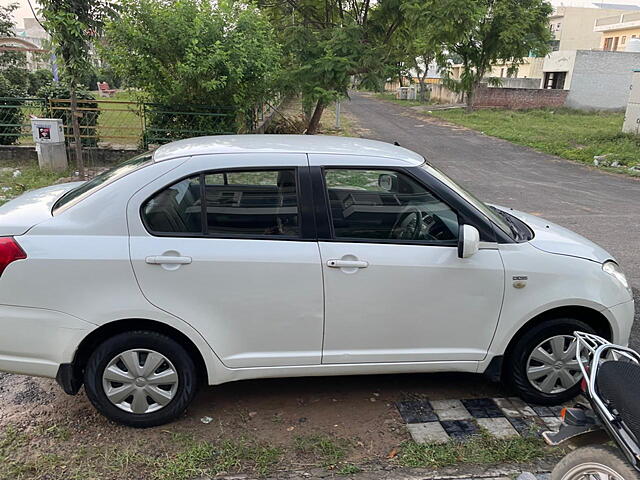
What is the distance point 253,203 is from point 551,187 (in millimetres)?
10581

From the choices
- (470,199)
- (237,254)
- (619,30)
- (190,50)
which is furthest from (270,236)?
(619,30)

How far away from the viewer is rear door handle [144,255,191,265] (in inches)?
115

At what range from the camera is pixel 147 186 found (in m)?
3.06

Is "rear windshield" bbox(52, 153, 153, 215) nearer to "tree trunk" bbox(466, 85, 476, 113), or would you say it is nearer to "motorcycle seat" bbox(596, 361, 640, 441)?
"motorcycle seat" bbox(596, 361, 640, 441)

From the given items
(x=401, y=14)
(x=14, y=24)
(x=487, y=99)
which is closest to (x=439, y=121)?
(x=487, y=99)

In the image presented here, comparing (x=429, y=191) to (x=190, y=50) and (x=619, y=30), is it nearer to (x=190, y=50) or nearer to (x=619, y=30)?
(x=190, y=50)

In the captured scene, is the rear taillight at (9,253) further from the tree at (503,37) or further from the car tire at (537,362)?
the tree at (503,37)

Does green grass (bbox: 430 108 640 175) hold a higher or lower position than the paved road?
higher

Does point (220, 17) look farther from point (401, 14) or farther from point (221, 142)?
point (221, 142)

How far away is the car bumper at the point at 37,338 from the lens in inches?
115

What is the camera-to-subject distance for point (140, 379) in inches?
121

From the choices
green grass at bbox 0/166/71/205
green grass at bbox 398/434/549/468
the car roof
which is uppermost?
the car roof

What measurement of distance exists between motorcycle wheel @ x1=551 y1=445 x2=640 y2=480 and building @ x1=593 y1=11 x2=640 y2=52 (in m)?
53.1

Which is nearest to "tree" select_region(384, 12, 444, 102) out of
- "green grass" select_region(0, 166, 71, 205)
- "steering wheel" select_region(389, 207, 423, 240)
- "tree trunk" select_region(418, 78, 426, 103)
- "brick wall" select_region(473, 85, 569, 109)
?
"green grass" select_region(0, 166, 71, 205)
